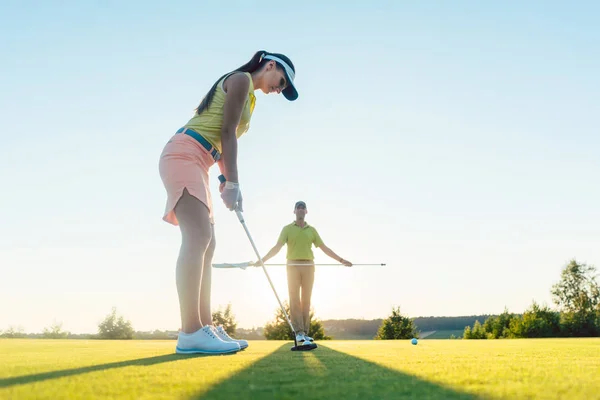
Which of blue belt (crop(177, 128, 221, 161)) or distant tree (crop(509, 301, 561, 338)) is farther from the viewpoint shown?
distant tree (crop(509, 301, 561, 338))

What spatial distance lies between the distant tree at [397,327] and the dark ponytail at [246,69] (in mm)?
35977

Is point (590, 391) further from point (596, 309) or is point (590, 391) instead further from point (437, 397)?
point (596, 309)

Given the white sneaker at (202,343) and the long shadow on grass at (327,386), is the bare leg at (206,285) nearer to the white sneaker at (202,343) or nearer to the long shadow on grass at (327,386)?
the white sneaker at (202,343)

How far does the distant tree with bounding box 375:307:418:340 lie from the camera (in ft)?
125

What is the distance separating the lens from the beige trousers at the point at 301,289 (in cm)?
770

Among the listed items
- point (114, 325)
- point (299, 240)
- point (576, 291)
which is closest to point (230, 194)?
point (299, 240)

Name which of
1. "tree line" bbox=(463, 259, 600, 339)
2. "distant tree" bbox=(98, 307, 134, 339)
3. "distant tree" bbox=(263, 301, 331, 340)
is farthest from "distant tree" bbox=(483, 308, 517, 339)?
"distant tree" bbox=(98, 307, 134, 339)

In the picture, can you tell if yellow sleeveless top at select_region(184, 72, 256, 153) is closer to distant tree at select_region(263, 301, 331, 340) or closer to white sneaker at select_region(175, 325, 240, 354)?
white sneaker at select_region(175, 325, 240, 354)

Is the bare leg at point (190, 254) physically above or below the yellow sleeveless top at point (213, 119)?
below

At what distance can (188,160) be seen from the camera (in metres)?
4.13

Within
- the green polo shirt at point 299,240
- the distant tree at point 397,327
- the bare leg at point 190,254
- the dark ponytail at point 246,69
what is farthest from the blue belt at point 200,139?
the distant tree at point 397,327

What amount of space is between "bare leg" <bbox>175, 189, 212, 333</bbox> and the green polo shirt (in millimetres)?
4300

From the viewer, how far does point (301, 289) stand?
7949mm

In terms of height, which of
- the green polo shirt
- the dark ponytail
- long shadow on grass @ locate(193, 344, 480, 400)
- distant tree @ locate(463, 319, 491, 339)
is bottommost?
distant tree @ locate(463, 319, 491, 339)
